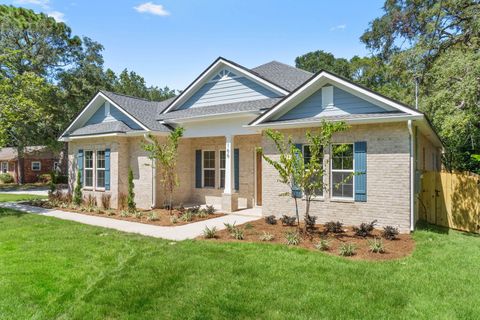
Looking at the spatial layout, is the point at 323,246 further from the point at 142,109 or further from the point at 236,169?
the point at 142,109

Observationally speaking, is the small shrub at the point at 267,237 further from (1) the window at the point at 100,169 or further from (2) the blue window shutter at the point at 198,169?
(1) the window at the point at 100,169

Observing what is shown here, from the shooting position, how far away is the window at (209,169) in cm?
1594

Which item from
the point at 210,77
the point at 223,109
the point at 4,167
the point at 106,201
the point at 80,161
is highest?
the point at 210,77

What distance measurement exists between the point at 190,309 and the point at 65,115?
100.0 feet

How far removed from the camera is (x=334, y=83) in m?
10.5

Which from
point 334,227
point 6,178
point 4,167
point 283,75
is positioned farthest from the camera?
point 4,167

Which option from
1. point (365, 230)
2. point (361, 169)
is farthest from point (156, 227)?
point (361, 169)

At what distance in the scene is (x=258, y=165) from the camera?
14.7m

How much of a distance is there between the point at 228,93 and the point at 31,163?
3388cm

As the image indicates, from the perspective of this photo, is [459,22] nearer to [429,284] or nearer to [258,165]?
[258,165]

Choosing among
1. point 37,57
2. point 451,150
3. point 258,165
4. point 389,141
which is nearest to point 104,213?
point 258,165

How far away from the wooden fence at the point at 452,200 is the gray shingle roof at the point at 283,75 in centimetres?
642

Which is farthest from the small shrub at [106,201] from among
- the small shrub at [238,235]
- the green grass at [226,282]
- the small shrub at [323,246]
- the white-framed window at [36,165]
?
the white-framed window at [36,165]

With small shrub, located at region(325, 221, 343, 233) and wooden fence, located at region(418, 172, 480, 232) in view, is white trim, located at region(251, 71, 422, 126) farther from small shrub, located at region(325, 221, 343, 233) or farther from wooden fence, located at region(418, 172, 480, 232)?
small shrub, located at region(325, 221, 343, 233)
